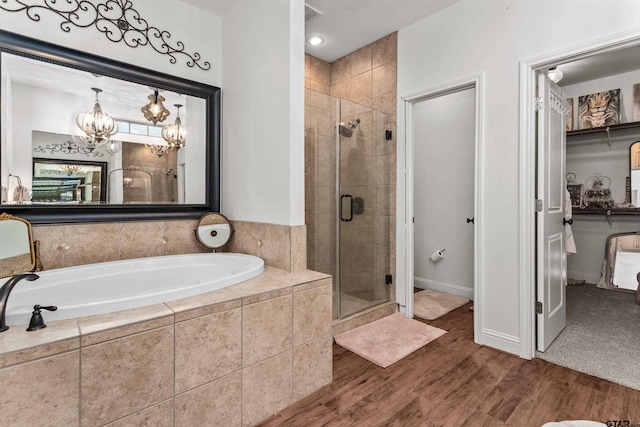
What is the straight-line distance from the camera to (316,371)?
5.67 feet

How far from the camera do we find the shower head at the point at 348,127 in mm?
2668

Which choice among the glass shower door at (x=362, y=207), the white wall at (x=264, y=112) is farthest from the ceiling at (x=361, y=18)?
the glass shower door at (x=362, y=207)

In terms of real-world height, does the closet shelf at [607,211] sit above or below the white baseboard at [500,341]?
above

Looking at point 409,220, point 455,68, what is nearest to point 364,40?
point 455,68

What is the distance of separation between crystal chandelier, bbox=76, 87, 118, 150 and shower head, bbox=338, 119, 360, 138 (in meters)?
1.67

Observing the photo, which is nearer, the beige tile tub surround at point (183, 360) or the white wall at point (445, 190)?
the beige tile tub surround at point (183, 360)

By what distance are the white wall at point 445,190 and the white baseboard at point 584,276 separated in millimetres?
1895

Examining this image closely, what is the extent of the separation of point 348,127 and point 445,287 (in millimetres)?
2219

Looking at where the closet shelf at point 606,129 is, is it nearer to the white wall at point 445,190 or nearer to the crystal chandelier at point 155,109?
the white wall at point 445,190

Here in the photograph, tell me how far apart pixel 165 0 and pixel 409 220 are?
102 inches

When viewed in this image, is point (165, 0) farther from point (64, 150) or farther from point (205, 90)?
point (64, 150)

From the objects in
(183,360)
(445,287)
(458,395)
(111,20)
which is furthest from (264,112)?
(445,287)

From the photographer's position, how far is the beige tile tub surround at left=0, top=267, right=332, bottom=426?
38.3 inches

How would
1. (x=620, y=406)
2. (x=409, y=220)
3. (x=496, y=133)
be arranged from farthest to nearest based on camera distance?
1. (x=409, y=220)
2. (x=496, y=133)
3. (x=620, y=406)
